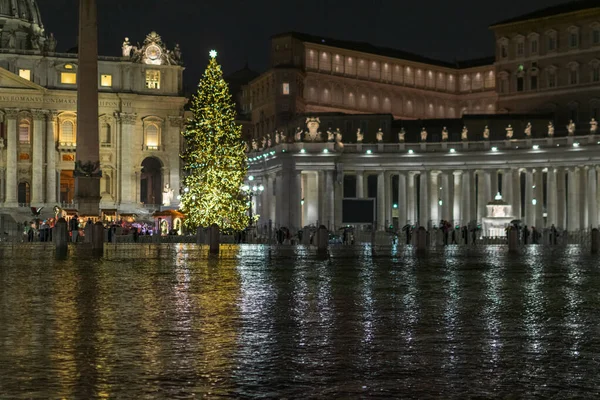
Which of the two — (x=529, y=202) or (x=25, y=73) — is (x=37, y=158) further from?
(x=529, y=202)

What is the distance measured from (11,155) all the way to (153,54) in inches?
779

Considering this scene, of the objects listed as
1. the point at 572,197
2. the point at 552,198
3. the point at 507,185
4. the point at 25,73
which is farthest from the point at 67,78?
the point at 572,197

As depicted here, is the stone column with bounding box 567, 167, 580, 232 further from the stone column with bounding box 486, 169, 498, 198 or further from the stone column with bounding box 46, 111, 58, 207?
the stone column with bounding box 46, 111, 58, 207

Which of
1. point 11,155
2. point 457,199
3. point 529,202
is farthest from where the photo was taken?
point 11,155

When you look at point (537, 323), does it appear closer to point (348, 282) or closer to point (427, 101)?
point (348, 282)

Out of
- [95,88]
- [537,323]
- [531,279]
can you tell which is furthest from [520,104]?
[537,323]

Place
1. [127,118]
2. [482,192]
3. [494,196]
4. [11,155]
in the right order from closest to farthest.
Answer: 1. [494,196]
2. [482,192]
3. [11,155]
4. [127,118]

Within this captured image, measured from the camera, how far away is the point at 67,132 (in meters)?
117

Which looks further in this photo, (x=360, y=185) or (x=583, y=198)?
(x=360, y=185)

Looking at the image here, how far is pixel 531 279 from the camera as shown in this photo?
79.4 ft

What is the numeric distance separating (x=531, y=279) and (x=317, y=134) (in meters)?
69.8

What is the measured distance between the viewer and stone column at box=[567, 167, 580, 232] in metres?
85.6

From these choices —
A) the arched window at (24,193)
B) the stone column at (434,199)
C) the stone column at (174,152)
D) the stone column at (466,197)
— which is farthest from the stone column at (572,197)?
the arched window at (24,193)

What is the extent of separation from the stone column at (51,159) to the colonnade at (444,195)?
97.9 feet
